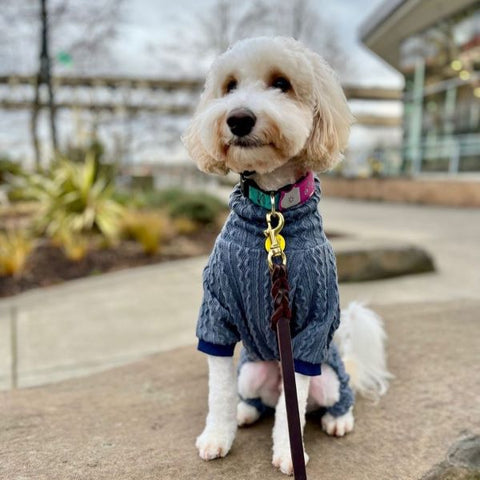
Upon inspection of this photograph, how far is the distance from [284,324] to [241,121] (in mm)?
663

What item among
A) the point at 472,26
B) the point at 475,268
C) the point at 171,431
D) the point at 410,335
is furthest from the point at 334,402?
the point at 472,26

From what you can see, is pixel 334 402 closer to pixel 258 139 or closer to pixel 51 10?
pixel 258 139

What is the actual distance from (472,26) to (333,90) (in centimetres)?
1645

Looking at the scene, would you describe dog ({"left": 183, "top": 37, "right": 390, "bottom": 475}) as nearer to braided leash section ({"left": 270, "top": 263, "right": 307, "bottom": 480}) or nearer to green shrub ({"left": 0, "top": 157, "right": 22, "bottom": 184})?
braided leash section ({"left": 270, "top": 263, "right": 307, "bottom": 480})

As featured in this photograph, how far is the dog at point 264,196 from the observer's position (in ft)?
5.50

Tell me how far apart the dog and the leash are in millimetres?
50

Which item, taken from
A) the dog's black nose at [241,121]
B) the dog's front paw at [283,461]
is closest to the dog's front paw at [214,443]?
the dog's front paw at [283,461]

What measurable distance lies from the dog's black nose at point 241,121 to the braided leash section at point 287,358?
444mm

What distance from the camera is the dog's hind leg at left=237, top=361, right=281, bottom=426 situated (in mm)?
2039

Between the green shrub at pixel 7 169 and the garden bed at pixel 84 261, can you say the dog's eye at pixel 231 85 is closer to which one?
the garden bed at pixel 84 261

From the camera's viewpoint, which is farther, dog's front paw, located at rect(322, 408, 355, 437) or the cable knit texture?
dog's front paw, located at rect(322, 408, 355, 437)

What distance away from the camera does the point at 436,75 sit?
1773 centimetres

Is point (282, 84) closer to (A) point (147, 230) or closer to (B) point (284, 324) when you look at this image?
(B) point (284, 324)

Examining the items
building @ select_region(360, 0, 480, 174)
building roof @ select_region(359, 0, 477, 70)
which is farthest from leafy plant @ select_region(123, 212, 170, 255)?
building roof @ select_region(359, 0, 477, 70)
